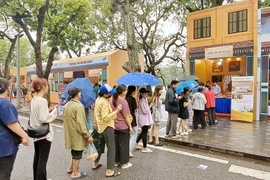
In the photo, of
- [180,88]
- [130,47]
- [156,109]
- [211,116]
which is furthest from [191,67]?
[156,109]

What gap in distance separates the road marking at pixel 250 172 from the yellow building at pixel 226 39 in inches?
228

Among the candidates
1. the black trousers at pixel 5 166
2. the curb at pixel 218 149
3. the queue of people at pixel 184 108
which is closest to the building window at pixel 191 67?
the queue of people at pixel 184 108

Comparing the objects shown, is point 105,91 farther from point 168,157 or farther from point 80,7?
point 80,7

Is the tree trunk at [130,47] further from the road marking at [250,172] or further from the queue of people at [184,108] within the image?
the road marking at [250,172]

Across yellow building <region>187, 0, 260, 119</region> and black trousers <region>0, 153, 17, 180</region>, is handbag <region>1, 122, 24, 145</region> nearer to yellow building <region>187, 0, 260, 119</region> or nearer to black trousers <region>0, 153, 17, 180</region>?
black trousers <region>0, 153, 17, 180</region>

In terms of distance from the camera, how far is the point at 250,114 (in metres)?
8.68

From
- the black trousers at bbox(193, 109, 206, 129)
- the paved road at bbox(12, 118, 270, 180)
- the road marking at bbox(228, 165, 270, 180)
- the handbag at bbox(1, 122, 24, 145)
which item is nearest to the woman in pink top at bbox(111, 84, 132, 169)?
the paved road at bbox(12, 118, 270, 180)

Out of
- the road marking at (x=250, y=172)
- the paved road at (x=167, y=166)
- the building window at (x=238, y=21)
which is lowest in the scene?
the road marking at (x=250, y=172)

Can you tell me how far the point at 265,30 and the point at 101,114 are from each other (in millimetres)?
8661

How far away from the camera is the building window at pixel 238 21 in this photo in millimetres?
9727

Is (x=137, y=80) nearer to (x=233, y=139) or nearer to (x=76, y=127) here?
(x=76, y=127)

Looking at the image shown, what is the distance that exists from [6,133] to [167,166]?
3045 millimetres

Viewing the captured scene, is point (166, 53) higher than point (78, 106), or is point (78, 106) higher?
A: point (166, 53)

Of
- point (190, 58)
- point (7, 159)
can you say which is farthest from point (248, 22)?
point (7, 159)
